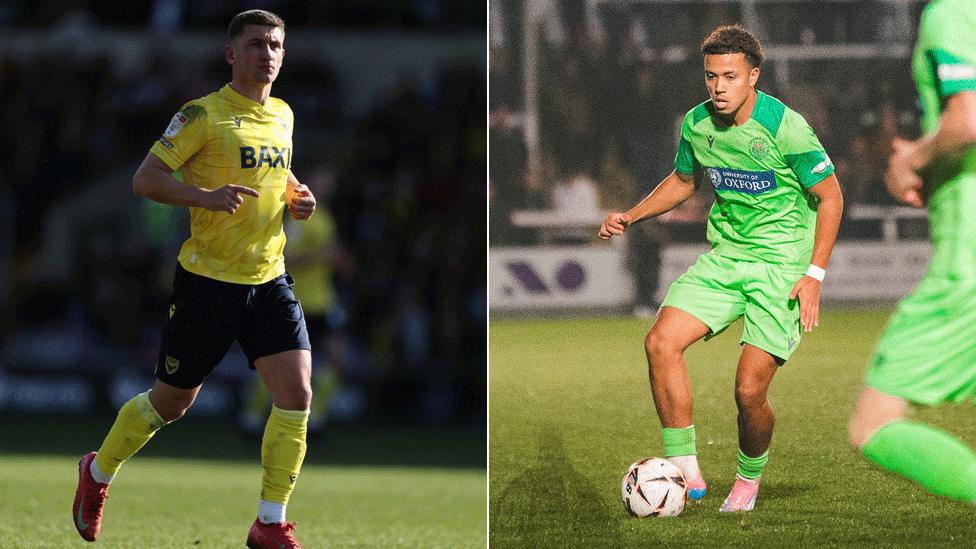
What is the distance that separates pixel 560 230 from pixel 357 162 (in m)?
9.19

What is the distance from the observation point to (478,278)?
538 inches

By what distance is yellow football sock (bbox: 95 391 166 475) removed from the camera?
583cm

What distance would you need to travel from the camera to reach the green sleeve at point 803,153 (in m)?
5.40

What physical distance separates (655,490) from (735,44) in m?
1.66

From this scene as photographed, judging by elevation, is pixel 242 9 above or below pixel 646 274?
above

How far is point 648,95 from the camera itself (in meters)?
5.66

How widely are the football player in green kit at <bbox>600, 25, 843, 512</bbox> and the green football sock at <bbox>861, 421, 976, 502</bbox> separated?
0.89 m

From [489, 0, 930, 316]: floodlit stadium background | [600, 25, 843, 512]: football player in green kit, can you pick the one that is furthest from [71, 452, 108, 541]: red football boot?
[600, 25, 843, 512]: football player in green kit

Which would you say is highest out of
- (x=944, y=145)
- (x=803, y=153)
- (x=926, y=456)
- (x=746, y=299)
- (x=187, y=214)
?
(x=944, y=145)

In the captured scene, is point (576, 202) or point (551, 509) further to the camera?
point (576, 202)

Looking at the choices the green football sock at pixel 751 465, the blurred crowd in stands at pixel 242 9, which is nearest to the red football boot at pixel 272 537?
the green football sock at pixel 751 465

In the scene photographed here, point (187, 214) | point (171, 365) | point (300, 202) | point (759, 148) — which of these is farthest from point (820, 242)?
point (187, 214)

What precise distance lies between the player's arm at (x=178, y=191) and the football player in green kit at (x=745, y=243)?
1410 millimetres

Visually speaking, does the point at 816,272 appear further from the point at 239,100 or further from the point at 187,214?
the point at 187,214
